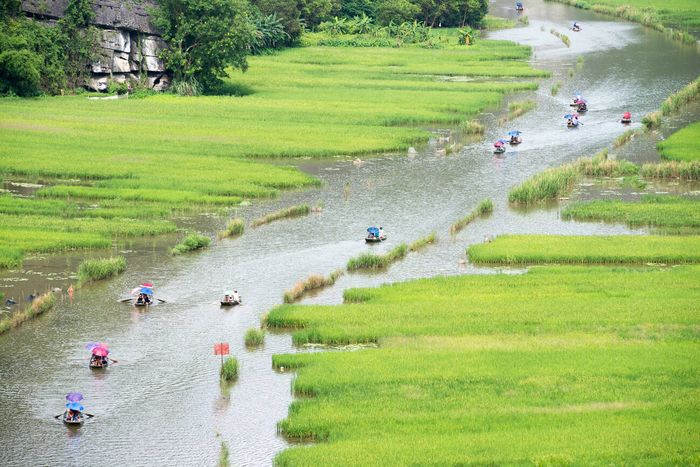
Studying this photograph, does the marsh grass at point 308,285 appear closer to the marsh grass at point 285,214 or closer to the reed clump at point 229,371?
the reed clump at point 229,371

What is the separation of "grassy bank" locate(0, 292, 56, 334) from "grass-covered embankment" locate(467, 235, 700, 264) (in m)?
11.6

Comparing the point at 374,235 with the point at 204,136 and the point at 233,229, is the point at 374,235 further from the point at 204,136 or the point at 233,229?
the point at 204,136

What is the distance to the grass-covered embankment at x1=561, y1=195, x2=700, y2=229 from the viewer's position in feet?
124

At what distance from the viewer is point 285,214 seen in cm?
3866

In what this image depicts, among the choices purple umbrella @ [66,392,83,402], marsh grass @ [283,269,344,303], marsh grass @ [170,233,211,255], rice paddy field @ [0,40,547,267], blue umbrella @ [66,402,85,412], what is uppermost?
purple umbrella @ [66,392,83,402]

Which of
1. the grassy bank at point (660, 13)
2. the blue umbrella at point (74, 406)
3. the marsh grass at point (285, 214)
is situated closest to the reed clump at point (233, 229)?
the marsh grass at point (285, 214)

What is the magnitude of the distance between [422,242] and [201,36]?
3118 centimetres

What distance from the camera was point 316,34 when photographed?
3688 inches

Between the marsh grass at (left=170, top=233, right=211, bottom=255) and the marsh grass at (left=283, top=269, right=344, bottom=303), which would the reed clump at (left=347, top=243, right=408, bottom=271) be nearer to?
the marsh grass at (left=283, top=269, right=344, bottom=303)

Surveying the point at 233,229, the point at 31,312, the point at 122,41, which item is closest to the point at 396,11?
the point at 122,41

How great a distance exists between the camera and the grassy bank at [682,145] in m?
46.8

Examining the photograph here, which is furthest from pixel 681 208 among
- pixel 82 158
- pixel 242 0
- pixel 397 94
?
pixel 242 0

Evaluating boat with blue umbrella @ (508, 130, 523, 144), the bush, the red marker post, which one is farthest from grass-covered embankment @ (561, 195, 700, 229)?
the bush

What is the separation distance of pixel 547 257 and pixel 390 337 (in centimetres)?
854
